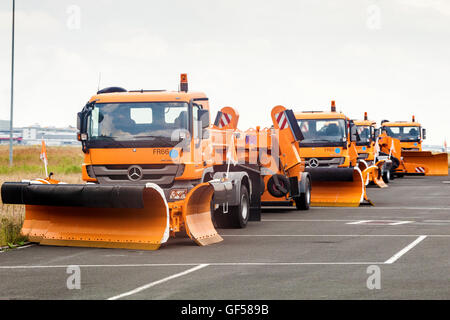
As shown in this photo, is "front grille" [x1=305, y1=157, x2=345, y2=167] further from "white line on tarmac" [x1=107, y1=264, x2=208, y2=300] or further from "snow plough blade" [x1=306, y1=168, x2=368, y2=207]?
"white line on tarmac" [x1=107, y1=264, x2=208, y2=300]

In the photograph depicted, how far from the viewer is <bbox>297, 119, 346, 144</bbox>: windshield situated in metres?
25.3

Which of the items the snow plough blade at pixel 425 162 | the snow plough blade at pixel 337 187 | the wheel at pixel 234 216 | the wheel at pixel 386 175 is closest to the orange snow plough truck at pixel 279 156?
the snow plough blade at pixel 337 187

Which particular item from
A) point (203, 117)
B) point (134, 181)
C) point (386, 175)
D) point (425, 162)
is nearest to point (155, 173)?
point (134, 181)

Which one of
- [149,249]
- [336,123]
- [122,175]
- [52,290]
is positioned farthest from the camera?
[336,123]

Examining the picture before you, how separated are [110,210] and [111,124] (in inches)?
75.1

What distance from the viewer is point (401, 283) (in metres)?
9.19

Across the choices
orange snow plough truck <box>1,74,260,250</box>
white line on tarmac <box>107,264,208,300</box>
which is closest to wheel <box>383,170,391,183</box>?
orange snow plough truck <box>1,74,260,250</box>

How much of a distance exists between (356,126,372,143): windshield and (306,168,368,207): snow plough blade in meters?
10.6

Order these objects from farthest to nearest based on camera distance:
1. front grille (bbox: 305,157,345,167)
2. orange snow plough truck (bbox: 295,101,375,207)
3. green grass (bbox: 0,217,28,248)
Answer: front grille (bbox: 305,157,345,167), orange snow plough truck (bbox: 295,101,375,207), green grass (bbox: 0,217,28,248)

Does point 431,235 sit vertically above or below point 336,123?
below
